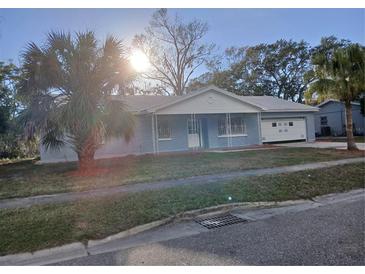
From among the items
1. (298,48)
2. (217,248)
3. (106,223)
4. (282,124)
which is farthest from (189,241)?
(298,48)

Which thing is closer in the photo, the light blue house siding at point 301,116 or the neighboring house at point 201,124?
the neighboring house at point 201,124

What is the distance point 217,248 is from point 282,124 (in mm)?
20057

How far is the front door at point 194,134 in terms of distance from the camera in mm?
19047

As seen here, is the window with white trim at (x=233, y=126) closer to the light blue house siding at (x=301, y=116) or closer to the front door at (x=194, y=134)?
the front door at (x=194, y=134)

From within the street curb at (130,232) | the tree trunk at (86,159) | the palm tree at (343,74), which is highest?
the palm tree at (343,74)

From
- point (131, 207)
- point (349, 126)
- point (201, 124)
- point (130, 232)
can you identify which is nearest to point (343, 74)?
point (349, 126)

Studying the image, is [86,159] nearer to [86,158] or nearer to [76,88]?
[86,158]

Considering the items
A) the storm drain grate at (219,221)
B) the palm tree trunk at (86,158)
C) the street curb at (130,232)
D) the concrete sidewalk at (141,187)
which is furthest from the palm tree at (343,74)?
the street curb at (130,232)

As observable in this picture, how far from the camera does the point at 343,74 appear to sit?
44.5 feet

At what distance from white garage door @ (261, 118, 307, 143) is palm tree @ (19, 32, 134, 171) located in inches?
543

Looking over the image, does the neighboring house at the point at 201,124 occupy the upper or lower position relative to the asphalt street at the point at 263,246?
upper

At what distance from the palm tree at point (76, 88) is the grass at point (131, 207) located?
13.8 feet

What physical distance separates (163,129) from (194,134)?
2246 mm

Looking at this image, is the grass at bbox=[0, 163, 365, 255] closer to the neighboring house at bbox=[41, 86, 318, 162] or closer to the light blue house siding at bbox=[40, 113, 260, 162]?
the neighboring house at bbox=[41, 86, 318, 162]
